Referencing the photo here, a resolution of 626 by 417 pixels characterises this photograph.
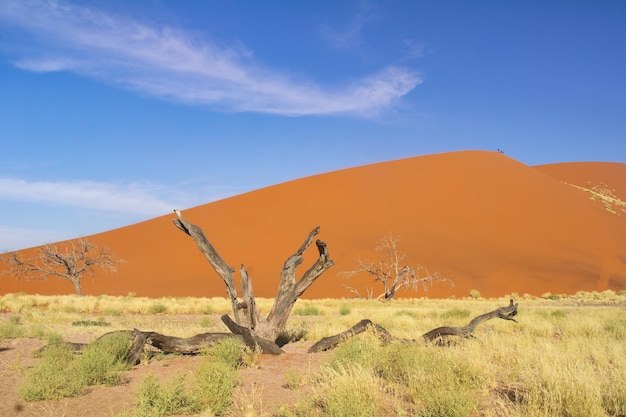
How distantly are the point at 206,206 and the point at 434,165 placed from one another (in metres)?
29.6

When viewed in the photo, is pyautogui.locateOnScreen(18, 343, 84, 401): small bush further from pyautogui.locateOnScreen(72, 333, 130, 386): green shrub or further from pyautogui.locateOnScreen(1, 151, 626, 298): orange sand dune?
pyautogui.locateOnScreen(1, 151, 626, 298): orange sand dune

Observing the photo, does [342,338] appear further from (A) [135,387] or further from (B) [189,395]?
(B) [189,395]

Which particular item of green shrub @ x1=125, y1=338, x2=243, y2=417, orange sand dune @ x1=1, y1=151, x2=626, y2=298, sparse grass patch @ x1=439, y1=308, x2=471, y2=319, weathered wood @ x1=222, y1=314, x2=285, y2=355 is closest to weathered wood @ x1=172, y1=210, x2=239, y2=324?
weathered wood @ x1=222, y1=314, x2=285, y2=355

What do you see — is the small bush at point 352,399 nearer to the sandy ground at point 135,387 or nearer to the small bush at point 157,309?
the sandy ground at point 135,387

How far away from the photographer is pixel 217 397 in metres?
5.31

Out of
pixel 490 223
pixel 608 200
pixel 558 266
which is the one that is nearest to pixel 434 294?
pixel 558 266

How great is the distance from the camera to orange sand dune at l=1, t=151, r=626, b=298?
36.8m

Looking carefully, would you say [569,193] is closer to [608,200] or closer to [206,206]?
[608,200]

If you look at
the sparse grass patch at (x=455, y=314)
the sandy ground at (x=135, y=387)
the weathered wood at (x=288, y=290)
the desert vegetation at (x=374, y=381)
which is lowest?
the sparse grass patch at (x=455, y=314)

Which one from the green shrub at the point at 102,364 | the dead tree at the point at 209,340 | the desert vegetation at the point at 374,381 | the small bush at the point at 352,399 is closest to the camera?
the small bush at the point at 352,399

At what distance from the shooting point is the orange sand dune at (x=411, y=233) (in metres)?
36.8

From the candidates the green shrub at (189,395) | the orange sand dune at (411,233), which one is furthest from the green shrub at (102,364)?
the orange sand dune at (411,233)

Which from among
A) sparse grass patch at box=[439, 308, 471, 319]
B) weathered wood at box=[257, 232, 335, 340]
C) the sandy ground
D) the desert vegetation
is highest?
weathered wood at box=[257, 232, 335, 340]

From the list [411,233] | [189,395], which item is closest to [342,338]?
[189,395]
